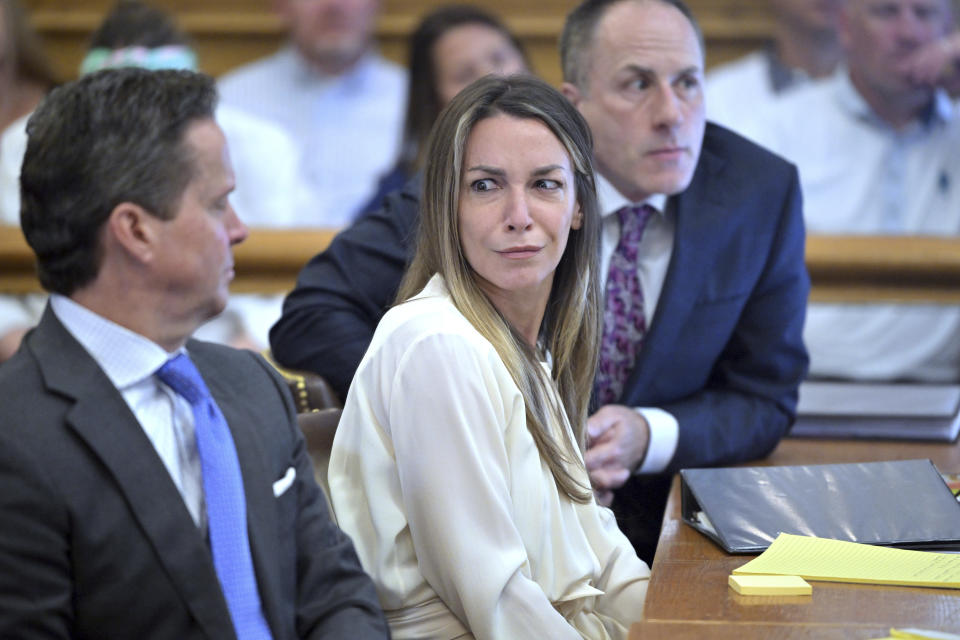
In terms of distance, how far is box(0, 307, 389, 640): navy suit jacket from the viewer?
1.19 metres

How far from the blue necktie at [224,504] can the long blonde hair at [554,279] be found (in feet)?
1.51

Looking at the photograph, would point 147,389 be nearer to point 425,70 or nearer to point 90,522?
point 90,522

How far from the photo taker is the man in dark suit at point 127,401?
121 centimetres

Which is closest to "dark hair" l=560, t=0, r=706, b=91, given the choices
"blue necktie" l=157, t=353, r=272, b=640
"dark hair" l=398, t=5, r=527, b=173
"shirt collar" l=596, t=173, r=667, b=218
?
"shirt collar" l=596, t=173, r=667, b=218

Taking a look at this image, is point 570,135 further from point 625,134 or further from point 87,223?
point 87,223

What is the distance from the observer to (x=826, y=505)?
70.1 inches

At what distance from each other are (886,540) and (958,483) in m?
0.39

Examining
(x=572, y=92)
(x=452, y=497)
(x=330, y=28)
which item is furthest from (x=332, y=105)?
(x=452, y=497)

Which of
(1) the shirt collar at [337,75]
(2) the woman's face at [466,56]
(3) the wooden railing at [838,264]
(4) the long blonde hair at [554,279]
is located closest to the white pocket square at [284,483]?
(4) the long blonde hair at [554,279]

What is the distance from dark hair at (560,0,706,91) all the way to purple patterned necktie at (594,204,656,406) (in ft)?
1.05

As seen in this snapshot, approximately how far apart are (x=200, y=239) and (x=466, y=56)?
2206mm

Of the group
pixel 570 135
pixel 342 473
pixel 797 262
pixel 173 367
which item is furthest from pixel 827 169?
pixel 173 367

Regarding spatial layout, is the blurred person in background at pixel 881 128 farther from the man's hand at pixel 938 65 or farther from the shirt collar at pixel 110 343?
the shirt collar at pixel 110 343

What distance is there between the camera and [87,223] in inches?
49.4
